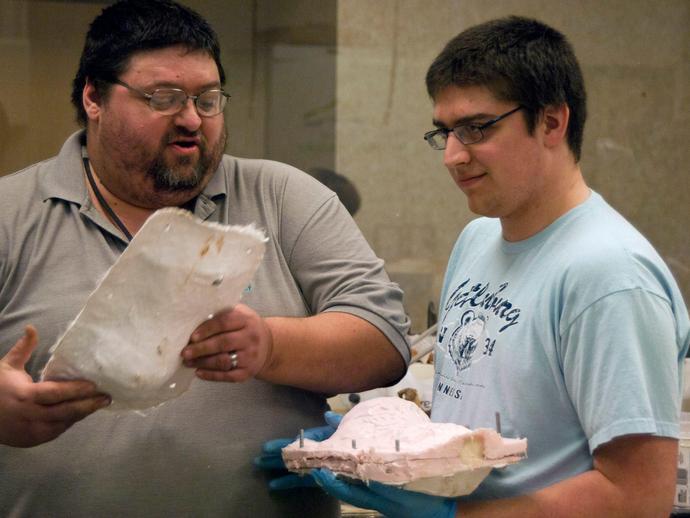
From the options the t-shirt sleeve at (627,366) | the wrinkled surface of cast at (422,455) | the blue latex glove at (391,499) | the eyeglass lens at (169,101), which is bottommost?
the blue latex glove at (391,499)

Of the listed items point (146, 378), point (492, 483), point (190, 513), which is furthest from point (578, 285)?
point (190, 513)

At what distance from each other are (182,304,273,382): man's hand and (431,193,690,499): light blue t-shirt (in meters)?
0.33

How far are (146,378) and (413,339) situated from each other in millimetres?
1619

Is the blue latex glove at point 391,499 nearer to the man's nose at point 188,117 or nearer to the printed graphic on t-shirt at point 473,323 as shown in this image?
the printed graphic on t-shirt at point 473,323

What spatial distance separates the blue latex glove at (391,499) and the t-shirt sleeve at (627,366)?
0.23m

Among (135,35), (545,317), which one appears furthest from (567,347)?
(135,35)

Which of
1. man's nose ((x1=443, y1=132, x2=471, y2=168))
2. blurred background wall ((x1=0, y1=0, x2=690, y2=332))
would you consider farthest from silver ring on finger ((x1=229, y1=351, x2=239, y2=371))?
blurred background wall ((x1=0, y1=0, x2=690, y2=332))

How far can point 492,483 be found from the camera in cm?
145

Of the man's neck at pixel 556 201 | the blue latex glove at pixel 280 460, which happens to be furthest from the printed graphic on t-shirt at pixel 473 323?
the blue latex glove at pixel 280 460

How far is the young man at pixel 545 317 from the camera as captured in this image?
1.32 m

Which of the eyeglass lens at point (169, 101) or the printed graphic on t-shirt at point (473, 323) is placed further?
the eyeglass lens at point (169, 101)

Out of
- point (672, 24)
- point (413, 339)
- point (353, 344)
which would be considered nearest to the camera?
point (353, 344)

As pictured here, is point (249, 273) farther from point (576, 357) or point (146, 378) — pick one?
point (576, 357)

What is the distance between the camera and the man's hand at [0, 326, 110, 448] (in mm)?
1376
